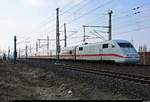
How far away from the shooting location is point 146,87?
1556 centimetres

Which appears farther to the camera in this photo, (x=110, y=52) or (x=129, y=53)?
(x=110, y=52)

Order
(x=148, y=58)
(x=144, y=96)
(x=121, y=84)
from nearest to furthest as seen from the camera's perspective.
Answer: (x=144, y=96) → (x=121, y=84) → (x=148, y=58)

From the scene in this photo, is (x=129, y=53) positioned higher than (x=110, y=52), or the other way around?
(x=110, y=52)

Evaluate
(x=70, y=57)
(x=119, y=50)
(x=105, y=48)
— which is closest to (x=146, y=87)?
Answer: (x=119, y=50)

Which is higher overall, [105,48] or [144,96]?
[105,48]

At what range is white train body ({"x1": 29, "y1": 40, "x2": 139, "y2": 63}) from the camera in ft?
116

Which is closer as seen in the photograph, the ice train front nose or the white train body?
the ice train front nose

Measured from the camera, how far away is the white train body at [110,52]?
3534cm

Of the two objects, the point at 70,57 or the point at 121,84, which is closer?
the point at 121,84

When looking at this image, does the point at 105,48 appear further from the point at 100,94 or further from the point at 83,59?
the point at 100,94

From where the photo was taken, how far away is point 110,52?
123ft

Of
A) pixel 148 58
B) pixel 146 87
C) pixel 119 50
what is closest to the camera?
pixel 146 87

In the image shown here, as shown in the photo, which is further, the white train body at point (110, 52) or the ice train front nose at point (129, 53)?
the white train body at point (110, 52)

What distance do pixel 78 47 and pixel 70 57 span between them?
5.16 meters
